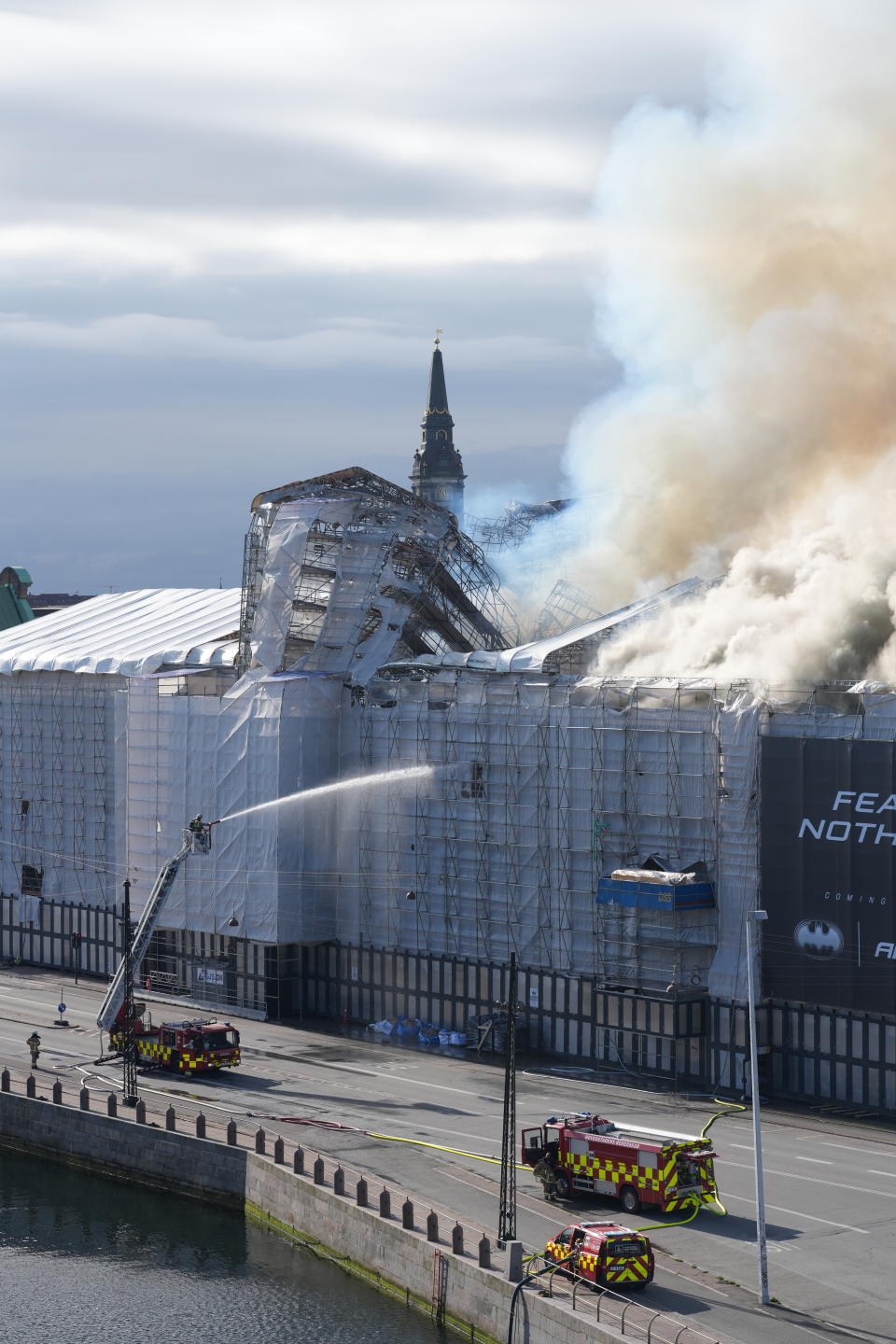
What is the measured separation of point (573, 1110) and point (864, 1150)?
11919 millimetres

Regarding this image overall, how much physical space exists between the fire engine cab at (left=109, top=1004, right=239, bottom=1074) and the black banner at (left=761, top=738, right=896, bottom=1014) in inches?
925

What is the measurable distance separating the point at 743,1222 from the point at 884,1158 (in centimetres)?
1096

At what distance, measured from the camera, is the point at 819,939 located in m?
78.9

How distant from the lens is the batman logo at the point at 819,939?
7831cm

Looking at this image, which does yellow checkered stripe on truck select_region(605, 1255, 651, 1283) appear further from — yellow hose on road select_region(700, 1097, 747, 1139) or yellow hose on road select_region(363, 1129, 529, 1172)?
yellow hose on road select_region(700, 1097, 747, 1139)

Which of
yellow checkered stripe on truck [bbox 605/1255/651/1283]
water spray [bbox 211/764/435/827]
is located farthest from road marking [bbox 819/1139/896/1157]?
water spray [bbox 211/764/435/827]

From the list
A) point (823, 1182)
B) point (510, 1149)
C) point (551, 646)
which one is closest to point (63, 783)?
point (551, 646)

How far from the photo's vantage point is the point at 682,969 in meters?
84.0

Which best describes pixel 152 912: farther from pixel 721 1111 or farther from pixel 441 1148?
pixel 721 1111

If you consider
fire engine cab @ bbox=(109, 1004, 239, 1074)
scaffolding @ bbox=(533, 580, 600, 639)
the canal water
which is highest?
scaffolding @ bbox=(533, 580, 600, 639)

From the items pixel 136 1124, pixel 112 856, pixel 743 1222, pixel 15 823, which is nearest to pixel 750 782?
pixel 743 1222

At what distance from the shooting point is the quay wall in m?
53.9

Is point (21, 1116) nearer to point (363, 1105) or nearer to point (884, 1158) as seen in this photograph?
point (363, 1105)

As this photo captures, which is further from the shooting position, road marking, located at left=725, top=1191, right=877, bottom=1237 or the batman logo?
the batman logo
